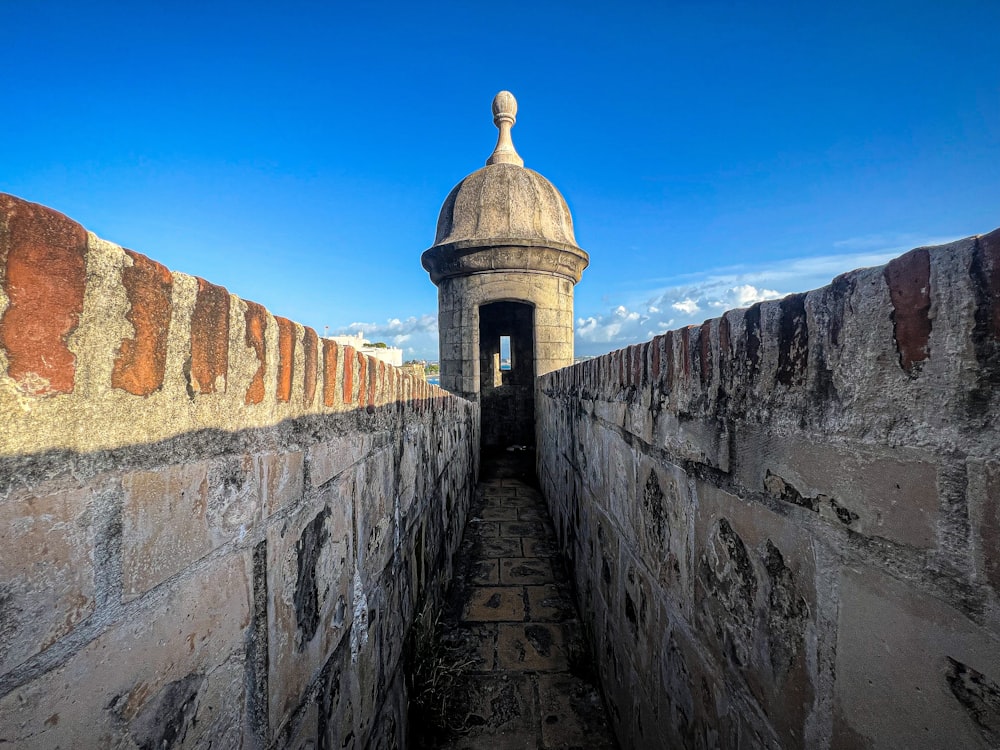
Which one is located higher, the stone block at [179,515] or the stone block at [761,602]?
the stone block at [179,515]

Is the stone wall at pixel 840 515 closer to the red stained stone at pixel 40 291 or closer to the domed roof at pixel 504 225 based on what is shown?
the red stained stone at pixel 40 291

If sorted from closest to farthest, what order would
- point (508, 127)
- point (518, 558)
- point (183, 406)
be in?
1. point (183, 406)
2. point (518, 558)
3. point (508, 127)

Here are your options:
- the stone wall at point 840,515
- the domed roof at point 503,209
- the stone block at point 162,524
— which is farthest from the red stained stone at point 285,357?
the domed roof at point 503,209

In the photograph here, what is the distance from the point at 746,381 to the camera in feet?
3.52

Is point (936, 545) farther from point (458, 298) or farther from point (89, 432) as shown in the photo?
point (458, 298)

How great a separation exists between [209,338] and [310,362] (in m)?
0.39

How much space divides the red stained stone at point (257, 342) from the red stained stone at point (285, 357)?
60mm

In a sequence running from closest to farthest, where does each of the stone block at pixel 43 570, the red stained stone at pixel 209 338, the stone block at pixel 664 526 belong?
1. the stone block at pixel 43 570
2. the red stained stone at pixel 209 338
3. the stone block at pixel 664 526

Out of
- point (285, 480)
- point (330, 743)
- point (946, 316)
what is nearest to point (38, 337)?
point (285, 480)

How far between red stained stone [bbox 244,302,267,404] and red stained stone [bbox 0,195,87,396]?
326mm

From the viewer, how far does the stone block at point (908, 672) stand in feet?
1.95

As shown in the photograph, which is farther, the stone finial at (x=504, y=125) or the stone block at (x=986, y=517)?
the stone finial at (x=504, y=125)

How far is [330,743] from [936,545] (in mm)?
1505

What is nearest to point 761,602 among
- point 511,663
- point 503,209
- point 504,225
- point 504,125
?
point 511,663
